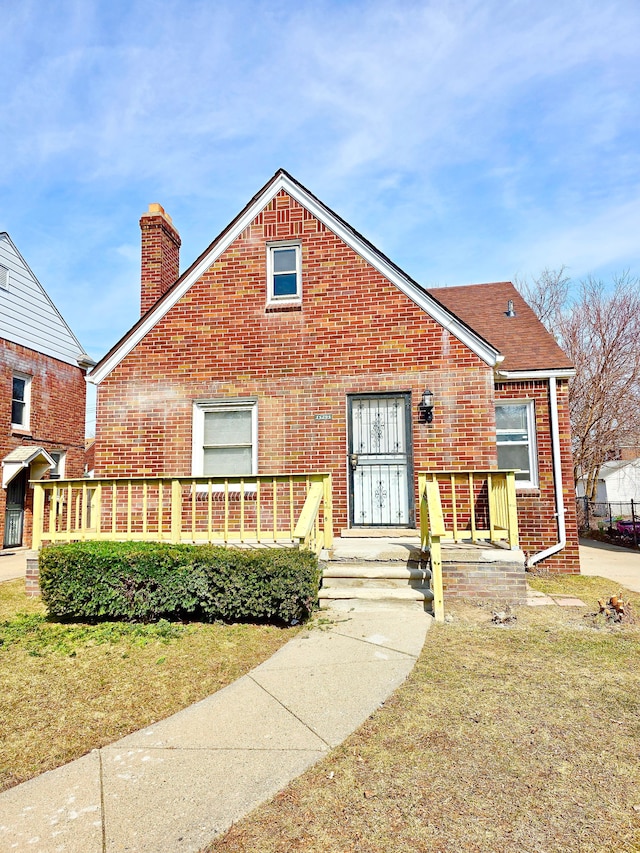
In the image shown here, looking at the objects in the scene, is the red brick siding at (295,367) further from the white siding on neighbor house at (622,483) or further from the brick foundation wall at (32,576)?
the white siding on neighbor house at (622,483)

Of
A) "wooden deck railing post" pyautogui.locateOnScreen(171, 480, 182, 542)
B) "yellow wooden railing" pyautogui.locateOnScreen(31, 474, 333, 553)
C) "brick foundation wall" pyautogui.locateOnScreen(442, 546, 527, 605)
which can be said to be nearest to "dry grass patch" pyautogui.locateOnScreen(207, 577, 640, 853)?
"brick foundation wall" pyautogui.locateOnScreen(442, 546, 527, 605)

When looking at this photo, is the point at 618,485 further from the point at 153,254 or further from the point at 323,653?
the point at 323,653

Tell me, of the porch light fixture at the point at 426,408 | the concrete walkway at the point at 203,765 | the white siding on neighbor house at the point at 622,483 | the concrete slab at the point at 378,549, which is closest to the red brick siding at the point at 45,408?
the concrete slab at the point at 378,549

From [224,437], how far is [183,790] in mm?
7208

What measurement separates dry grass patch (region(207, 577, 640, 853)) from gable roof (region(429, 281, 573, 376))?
6.35 metres

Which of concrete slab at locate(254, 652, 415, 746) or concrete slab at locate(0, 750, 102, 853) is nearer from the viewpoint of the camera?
concrete slab at locate(0, 750, 102, 853)

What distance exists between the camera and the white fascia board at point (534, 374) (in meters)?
9.79

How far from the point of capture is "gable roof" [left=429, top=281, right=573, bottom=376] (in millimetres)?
10039

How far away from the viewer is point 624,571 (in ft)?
33.4

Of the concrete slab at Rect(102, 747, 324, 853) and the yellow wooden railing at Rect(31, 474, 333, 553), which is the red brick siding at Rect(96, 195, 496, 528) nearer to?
the yellow wooden railing at Rect(31, 474, 333, 553)

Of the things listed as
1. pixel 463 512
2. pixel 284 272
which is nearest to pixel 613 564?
pixel 463 512

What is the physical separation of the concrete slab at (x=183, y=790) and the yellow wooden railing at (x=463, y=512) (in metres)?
3.40

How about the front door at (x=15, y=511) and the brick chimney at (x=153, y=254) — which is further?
the front door at (x=15, y=511)

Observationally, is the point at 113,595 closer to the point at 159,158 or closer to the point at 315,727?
the point at 315,727
